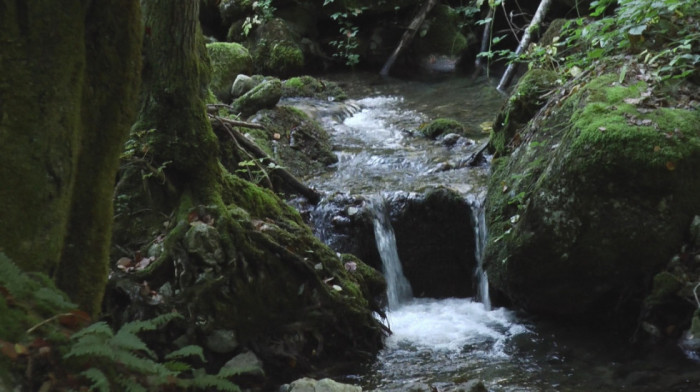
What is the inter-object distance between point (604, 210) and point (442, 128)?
16.0 feet

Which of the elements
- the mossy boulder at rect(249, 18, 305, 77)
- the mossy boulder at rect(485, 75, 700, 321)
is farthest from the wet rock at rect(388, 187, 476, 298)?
the mossy boulder at rect(249, 18, 305, 77)

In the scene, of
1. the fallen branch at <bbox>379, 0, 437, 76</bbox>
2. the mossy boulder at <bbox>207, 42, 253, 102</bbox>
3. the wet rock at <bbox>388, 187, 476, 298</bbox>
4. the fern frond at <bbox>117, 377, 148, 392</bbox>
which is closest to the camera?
the fern frond at <bbox>117, 377, 148, 392</bbox>

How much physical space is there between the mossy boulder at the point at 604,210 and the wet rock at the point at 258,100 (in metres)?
4.83

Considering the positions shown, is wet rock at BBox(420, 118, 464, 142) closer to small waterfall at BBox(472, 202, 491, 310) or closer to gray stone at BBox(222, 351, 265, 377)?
small waterfall at BBox(472, 202, 491, 310)

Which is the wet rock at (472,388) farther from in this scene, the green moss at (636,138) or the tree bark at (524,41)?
the tree bark at (524,41)

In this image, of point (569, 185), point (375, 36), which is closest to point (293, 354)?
point (569, 185)

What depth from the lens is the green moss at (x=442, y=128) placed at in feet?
32.0

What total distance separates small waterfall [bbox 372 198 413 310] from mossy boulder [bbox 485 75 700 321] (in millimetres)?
1403

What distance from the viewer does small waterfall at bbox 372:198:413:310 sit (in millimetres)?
6879

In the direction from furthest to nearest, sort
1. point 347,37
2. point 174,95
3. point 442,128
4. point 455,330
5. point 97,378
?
point 347,37 → point 442,128 → point 455,330 → point 174,95 → point 97,378

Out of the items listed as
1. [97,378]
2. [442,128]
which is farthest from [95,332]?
[442,128]

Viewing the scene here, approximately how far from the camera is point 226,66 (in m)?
11.5

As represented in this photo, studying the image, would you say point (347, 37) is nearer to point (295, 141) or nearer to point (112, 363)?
point (295, 141)

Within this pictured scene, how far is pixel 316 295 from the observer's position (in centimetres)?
469
